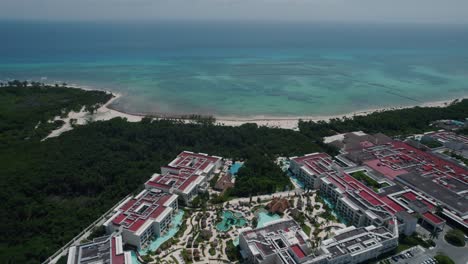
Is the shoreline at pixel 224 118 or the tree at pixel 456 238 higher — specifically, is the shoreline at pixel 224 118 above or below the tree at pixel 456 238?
above

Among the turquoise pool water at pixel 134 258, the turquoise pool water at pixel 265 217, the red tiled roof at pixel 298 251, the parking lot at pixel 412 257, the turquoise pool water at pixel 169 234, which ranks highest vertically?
the red tiled roof at pixel 298 251

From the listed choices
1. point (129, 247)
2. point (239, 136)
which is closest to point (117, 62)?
point (239, 136)

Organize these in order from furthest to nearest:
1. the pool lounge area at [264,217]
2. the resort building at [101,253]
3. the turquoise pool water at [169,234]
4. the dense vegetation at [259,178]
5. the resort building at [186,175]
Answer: the dense vegetation at [259,178] < the resort building at [186,175] < the pool lounge area at [264,217] < the turquoise pool water at [169,234] < the resort building at [101,253]

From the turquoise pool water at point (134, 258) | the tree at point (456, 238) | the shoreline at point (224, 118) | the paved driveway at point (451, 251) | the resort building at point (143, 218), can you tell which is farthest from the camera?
the shoreline at point (224, 118)

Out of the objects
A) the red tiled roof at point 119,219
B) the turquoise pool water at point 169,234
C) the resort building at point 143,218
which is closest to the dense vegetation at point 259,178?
the turquoise pool water at point 169,234

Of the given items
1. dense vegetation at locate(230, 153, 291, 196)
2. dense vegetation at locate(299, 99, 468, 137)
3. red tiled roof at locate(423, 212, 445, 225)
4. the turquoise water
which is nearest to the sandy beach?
dense vegetation at locate(299, 99, 468, 137)

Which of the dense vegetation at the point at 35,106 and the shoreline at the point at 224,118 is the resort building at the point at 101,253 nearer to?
the dense vegetation at the point at 35,106

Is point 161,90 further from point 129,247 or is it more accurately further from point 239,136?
point 129,247

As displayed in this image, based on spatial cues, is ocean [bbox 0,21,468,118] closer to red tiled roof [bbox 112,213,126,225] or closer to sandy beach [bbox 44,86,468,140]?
sandy beach [bbox 44,86,468,140]

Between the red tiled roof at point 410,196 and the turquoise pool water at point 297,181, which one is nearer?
the red tiled roof at point 410,196
